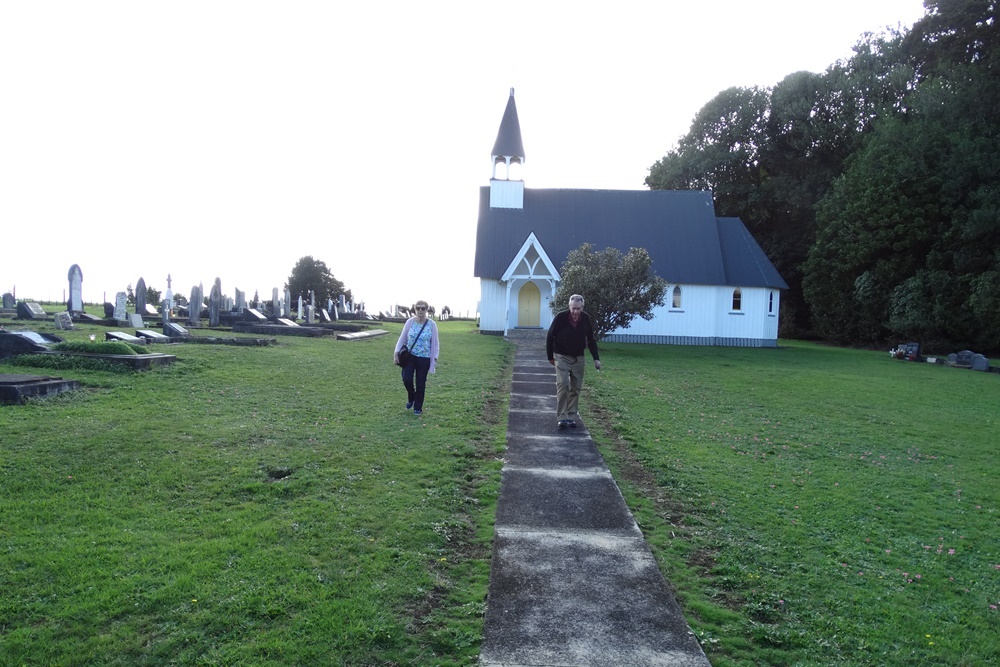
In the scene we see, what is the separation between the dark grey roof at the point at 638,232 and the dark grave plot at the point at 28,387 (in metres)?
24.1

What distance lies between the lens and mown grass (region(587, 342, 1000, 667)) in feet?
14.1

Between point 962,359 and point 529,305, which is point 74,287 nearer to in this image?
point 529,305

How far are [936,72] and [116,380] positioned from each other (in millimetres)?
40254

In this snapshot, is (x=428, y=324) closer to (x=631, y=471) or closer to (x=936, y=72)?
(x=631, y=471)

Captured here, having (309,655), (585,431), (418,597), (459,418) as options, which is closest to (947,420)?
(585,431)

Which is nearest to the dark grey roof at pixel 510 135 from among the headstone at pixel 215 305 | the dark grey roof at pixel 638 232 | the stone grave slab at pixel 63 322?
the dark grey roof at pixel 638 232

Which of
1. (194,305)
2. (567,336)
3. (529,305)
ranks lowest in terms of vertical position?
(567,336)

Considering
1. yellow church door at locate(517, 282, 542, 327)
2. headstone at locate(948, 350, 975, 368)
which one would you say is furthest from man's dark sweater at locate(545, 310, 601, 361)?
yellow church door at locate(517, 282, 542, 327)

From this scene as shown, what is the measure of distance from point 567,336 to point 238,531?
17.5 ft

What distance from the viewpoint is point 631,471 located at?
7941 millimetres

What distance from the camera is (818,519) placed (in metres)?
6.43

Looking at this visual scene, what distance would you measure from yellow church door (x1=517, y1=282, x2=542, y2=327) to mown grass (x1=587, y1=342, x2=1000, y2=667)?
1950cm

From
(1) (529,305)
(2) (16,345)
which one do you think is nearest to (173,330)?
(2) (16,345)

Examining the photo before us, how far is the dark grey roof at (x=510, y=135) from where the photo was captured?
3547cm
